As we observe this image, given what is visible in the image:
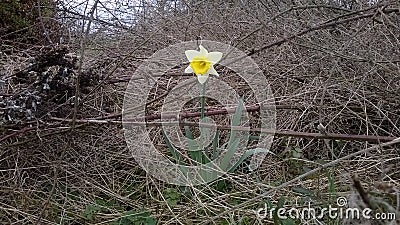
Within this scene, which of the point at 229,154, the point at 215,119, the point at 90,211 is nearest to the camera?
the point at 90,211

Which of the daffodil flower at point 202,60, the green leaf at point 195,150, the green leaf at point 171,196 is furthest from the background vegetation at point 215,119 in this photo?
the daffodil flower at point 202,60

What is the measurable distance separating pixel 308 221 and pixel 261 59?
1.47m

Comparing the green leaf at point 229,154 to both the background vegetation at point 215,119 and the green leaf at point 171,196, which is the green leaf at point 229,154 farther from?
the green leaf at point 171,196

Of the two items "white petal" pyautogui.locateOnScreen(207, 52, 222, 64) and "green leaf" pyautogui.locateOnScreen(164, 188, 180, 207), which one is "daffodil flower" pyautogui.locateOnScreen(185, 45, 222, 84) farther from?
"green leaf" pyautogui.locateOnScreen(164, 188, 180, 207)

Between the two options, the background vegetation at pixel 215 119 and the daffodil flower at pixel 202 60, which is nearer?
the background vegetation at pixel 215 119

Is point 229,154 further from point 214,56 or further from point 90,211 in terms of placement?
point 90,211

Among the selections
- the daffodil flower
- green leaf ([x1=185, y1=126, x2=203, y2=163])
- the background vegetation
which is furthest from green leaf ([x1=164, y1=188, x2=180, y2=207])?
the daffodil flower

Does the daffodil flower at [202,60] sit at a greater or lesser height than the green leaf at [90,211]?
greater

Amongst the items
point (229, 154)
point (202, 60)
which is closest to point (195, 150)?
point (229, 154)

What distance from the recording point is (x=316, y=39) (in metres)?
2.57

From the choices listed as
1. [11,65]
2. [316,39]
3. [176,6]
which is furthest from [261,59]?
[176,6]

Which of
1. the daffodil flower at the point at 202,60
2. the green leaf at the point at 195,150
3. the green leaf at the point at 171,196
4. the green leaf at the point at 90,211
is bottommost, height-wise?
the green leaf at the point at 90,211

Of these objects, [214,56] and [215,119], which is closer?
[214,56]

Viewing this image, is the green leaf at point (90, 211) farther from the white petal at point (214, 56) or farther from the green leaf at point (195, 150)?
the white petal at point (214, 56)
